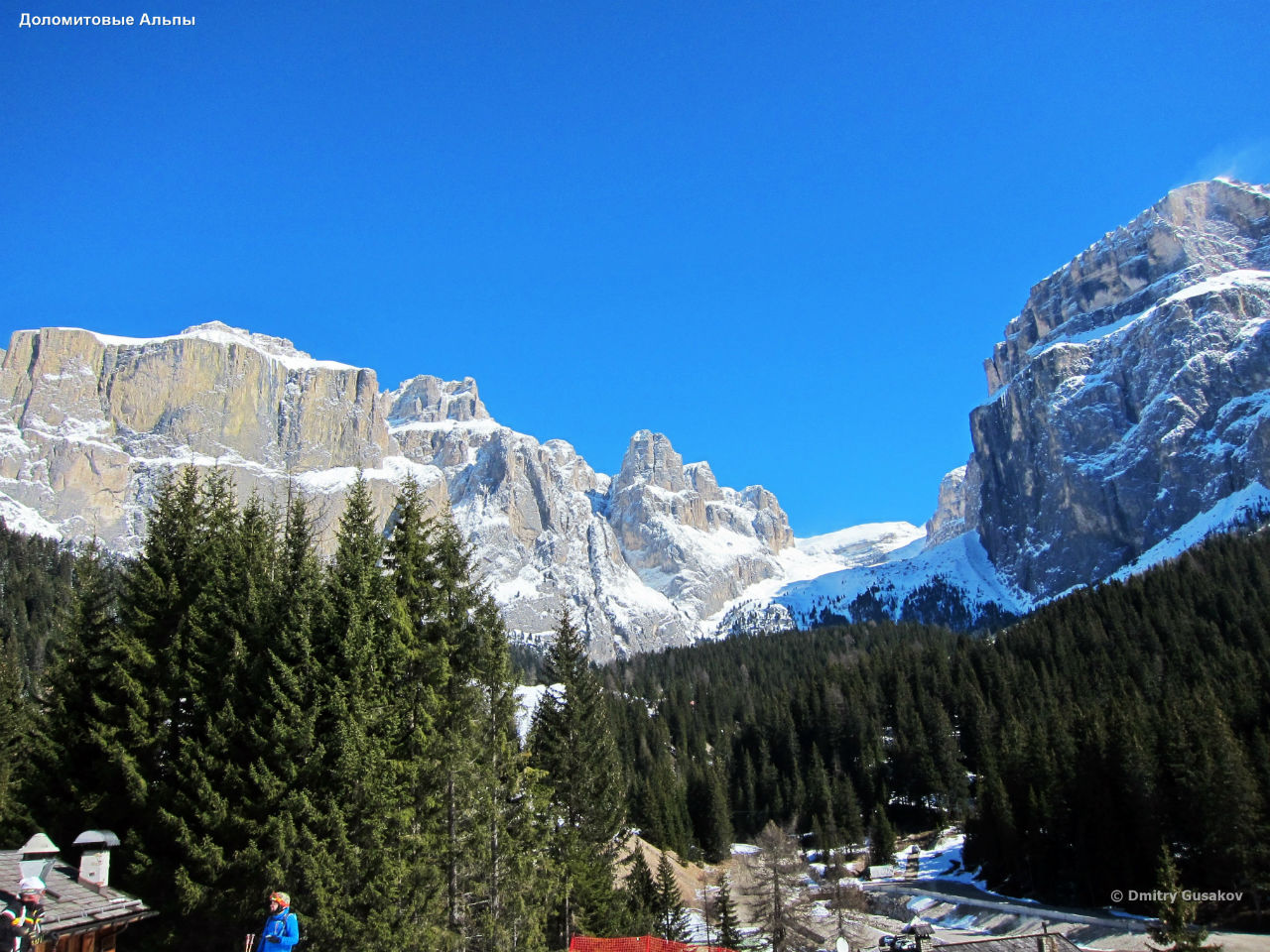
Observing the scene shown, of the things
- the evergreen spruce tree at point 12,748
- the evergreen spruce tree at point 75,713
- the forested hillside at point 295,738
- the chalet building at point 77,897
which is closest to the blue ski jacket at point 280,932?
the chalet building at point 77,897

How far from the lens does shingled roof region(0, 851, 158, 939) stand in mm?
14273

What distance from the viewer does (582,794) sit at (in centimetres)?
3334

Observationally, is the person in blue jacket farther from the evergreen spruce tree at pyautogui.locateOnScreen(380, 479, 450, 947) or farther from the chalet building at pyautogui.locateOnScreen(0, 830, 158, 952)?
the evergreen spruce tree at pyautogui.locateOnScreen(380, 479, 450, 947)

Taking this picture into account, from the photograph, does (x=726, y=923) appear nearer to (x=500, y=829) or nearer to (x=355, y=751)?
(x=500, y=829)

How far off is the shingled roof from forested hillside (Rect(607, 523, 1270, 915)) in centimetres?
4708

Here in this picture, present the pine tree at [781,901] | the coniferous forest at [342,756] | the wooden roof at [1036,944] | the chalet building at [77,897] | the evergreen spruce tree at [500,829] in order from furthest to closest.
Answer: the pine tree at [781,901]
the evergreen spruce tree at [500,829]
the coniferous forest at [342,756]
the wooden roof at [1036,944]
the chalet building at [77,897]

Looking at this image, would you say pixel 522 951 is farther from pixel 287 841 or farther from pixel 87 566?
pixel 87 566

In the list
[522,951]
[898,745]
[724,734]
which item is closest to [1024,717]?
[898,745]

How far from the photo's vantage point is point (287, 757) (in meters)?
19.2

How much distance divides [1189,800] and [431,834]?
4402 cm

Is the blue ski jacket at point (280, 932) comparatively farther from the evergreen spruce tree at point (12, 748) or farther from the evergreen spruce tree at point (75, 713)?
the evergreen spruce tree at point (12, 748)

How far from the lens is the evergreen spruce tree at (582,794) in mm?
32059

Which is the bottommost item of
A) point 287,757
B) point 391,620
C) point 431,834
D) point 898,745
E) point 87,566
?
point 898,745

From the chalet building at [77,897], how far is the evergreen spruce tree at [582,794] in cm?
1574
